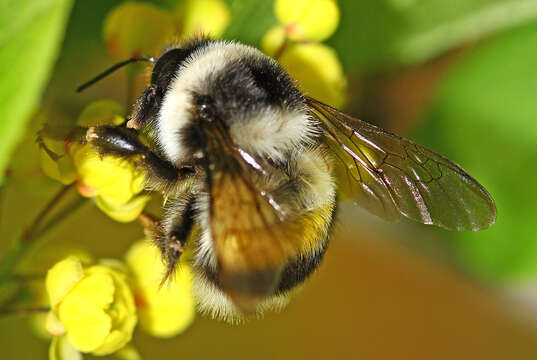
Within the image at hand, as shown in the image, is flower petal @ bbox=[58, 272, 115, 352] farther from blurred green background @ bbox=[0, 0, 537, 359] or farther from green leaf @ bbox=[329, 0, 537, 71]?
green leaf @ bbox=[329, 0, 537, 71]

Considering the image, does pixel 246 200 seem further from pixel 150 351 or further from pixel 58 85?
pixel 150 351

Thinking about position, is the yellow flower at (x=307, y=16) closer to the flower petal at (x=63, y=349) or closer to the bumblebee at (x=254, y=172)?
the bumblebee at (x=254, y=172)

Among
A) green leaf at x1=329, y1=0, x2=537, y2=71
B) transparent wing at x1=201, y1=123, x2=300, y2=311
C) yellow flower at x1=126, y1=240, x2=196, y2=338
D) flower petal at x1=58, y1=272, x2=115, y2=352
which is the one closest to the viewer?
transparent wing at x1=201, y1=123, x2=300, y2=311

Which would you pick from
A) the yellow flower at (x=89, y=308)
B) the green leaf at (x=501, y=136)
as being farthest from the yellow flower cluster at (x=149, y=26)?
the green leaf at (x=501, y=136)

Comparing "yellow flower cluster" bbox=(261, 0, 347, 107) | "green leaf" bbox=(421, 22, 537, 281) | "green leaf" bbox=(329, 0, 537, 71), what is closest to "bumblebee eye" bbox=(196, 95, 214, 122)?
"yellow flower cluster" bbox=(261, 0, 347, 107)

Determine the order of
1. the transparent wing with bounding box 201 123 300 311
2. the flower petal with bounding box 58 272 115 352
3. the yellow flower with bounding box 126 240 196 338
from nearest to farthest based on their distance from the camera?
the transparent wing with bounding box 201 123 300 311, the flower petal with bounding box 58 272 115 352, the yellow flower with bounding box 126 240 196 338
